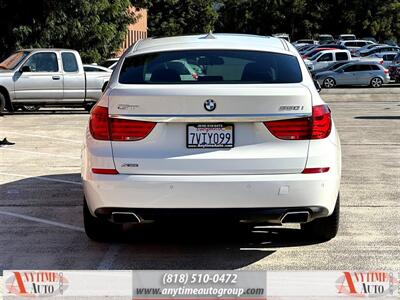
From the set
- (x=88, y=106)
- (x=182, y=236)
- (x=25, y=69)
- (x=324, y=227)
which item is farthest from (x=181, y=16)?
(x=324, y=227)

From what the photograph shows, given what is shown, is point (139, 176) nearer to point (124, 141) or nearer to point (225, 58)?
point (124, 141)

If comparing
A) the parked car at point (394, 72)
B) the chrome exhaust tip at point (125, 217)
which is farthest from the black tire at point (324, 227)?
the parked car at point (394, 72)

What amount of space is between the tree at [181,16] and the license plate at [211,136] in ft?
261

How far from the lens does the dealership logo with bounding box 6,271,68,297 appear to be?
4.87 meters

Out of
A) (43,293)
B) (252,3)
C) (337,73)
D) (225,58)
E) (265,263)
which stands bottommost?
(252,3)

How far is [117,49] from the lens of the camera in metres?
36.6

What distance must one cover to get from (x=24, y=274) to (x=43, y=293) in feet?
0.75

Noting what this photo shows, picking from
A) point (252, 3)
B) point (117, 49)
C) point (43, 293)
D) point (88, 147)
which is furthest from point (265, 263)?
point (252, 3)

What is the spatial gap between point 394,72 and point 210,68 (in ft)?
116

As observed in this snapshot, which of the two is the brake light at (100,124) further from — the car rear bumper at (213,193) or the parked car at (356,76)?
the parked car at (356,76)

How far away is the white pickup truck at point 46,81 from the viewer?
2059 cm

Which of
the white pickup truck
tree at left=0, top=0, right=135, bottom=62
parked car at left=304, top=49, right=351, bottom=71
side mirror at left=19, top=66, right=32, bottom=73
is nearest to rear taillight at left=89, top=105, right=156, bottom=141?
the white pickup truck

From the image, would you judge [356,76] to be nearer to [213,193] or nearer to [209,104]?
[209,104]

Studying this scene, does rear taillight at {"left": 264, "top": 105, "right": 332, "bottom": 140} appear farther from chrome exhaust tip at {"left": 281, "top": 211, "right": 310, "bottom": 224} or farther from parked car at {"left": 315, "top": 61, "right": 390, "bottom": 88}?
parked car at {"left": 315, "top": 61, "right": 390, "bottom": 88}
